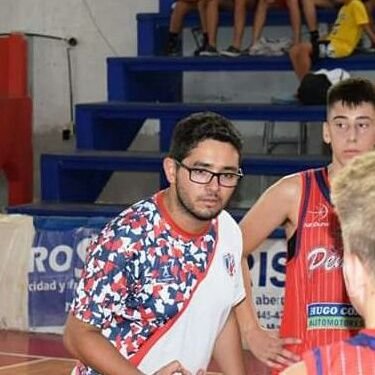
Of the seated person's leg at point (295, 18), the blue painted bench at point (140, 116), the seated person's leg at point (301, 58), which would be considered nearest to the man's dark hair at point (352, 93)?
the blue painted bench at point (140, 116)

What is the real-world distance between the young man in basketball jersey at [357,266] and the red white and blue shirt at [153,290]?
1.35m

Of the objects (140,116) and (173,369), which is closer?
(173,369)

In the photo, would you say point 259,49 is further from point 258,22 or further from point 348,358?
point 348,358

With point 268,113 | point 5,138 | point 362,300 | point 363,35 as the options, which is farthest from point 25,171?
point 362,300

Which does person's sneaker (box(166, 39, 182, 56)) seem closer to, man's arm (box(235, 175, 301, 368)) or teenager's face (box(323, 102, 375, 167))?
man's arm (box(235, 175, 301, 368))

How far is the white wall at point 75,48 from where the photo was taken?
11938mm

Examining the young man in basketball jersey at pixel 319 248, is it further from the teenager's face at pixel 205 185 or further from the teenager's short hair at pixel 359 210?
the teenager's short hair at pixel 359 210

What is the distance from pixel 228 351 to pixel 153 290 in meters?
0.39

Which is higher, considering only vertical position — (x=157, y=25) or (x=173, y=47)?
(x=157, y=25)

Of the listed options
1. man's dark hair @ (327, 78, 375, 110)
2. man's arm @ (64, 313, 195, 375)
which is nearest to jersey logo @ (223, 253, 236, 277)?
man's arm @ (64, 313, 195, 375)

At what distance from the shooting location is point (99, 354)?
3006 millimetres

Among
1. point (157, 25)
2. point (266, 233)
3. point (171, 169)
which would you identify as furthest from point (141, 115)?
point (171, 169)

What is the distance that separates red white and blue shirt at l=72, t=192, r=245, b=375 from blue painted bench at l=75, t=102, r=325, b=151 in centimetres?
657

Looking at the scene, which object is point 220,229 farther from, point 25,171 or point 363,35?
point 25,171
